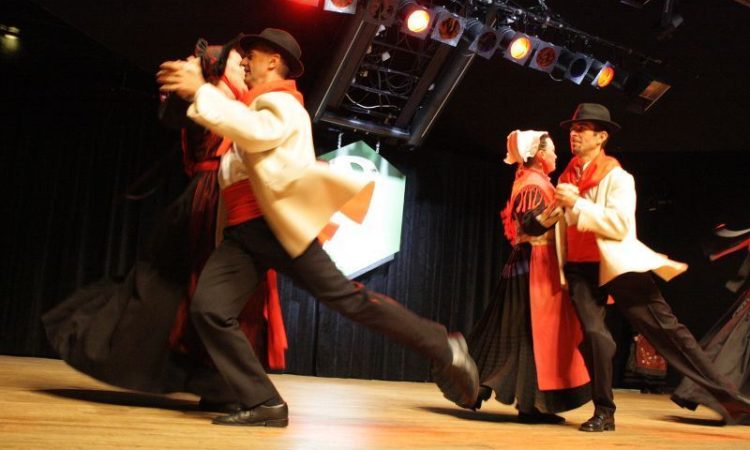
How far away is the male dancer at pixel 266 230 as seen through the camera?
101 inches

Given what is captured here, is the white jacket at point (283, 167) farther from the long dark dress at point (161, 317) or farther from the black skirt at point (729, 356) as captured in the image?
the black skirt at point (729, 356)

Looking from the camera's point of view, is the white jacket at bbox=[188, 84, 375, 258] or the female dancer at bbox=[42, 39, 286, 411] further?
the female dancer at bbox=[42, 39, 286, 411]

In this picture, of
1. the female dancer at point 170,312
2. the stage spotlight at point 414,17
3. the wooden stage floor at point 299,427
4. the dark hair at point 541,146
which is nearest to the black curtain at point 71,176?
the stage spotlight at point 414,17

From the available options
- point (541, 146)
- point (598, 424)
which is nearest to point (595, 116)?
point (541, 146)

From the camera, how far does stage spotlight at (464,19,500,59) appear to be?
247 inches

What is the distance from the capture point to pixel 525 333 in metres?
3.89

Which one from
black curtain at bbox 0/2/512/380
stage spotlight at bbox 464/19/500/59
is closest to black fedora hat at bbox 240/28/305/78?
stage spotlight at bbox 464/19/500/59

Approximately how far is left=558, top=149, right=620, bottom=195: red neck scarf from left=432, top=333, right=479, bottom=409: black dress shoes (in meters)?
1.16

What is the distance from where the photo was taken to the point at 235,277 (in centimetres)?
266

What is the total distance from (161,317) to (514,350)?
1725mm

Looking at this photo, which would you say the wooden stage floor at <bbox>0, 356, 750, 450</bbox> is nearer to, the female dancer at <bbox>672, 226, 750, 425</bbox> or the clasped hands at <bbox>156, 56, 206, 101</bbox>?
the female dancer at <bbox>672, 226, 750, 425</bbox>

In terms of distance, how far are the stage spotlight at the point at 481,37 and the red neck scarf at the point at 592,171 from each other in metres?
2.63

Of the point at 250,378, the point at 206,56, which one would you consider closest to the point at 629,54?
the point at 206,56

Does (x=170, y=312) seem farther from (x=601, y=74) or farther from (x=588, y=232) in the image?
(x=601, y=74)
